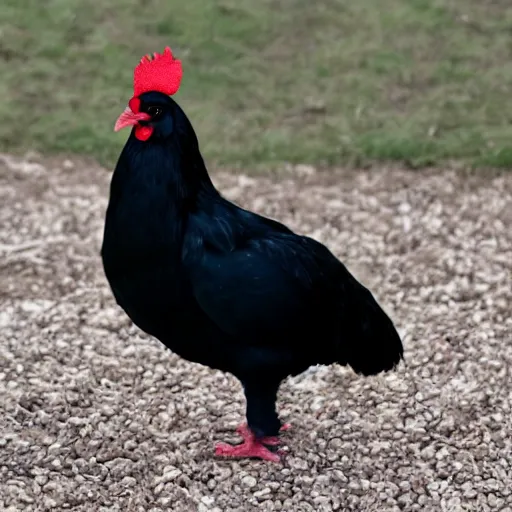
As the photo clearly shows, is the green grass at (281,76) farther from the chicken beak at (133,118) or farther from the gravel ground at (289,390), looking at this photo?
the chicken beak at (133,118)

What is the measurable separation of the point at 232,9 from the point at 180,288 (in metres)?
6.48

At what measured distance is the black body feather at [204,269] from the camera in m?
3.43

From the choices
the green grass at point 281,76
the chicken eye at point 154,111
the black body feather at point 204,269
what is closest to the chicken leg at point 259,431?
the black body feather at point 204,269

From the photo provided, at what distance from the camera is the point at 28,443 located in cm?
423

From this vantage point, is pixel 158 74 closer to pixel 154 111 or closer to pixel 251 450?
pixel 154 111

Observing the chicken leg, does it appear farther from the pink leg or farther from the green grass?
the green grass

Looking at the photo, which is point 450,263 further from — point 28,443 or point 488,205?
point 28,443

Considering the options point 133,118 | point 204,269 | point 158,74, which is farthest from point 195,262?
point 158,74

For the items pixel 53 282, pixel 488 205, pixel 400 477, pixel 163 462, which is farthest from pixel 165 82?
pixel 488 205

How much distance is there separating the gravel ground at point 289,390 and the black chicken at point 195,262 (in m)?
0.67

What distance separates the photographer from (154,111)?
3.40 meters

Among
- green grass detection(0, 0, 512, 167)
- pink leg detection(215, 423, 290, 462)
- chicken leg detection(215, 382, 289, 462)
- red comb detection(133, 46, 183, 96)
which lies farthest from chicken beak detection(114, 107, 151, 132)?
green grass detection(0, 0, 512, 167)

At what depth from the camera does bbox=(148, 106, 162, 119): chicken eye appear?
339 cm

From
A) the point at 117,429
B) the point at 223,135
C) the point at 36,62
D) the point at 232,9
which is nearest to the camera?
the point at 117,429
